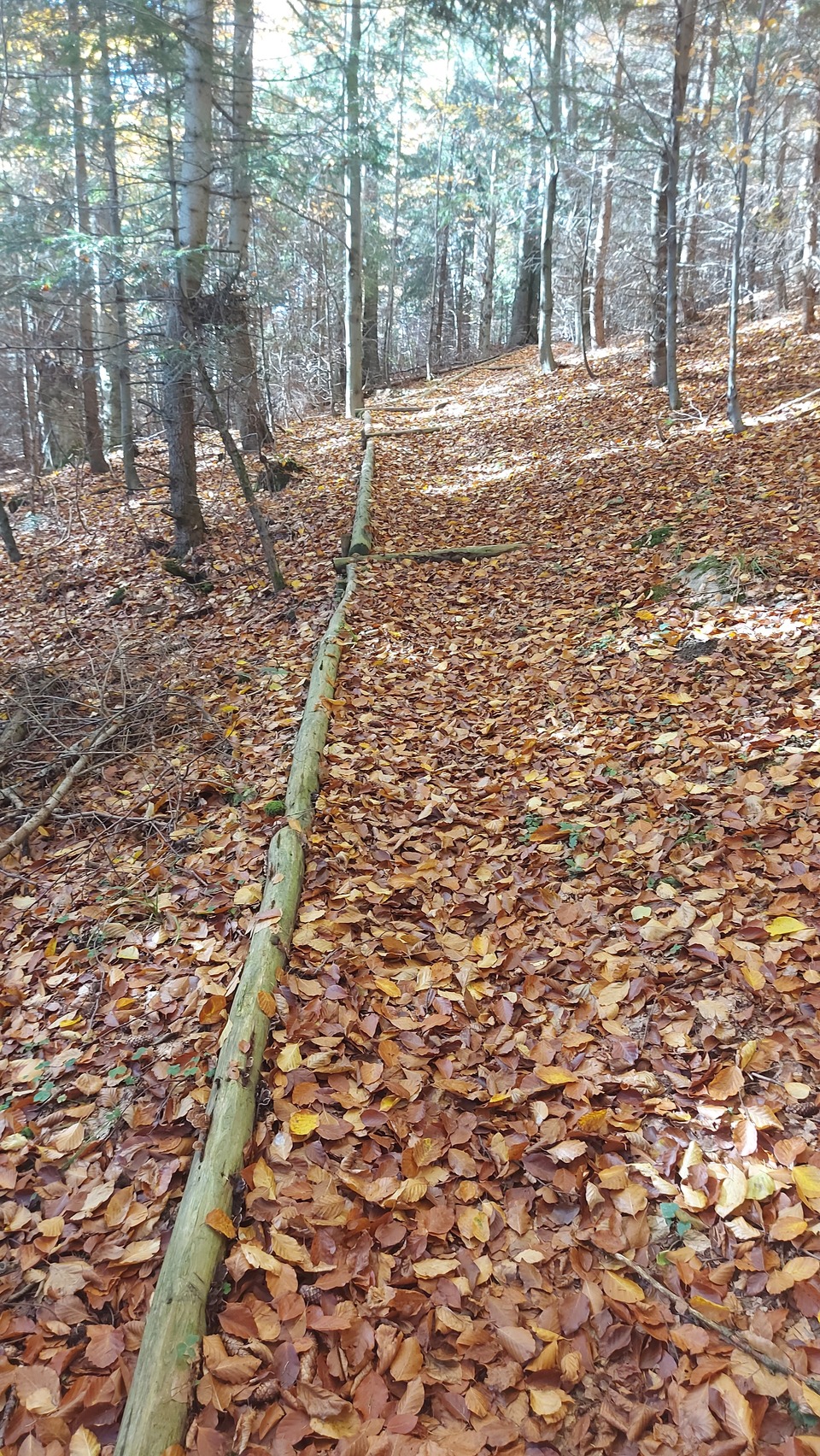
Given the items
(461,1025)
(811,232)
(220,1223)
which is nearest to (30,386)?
(811,232)

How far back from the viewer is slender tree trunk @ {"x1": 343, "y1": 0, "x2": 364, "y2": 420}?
32.4ft

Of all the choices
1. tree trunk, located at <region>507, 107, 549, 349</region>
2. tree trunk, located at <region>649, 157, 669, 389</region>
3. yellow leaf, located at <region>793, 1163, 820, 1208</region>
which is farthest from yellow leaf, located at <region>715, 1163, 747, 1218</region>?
tree trunk, located at <region>507, 107, 549, 349</region>

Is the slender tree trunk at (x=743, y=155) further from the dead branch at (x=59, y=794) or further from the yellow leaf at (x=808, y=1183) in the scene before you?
the yellow leaf at (x=808, y=1183)

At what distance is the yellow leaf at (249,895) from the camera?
3.37 meters

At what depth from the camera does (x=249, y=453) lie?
11398 millimetres

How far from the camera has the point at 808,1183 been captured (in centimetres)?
212

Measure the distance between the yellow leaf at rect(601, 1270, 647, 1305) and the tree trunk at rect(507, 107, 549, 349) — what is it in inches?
750

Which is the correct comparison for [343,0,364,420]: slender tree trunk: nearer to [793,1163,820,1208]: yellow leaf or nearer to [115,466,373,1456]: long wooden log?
[115,466,373,1456]: long wooden log

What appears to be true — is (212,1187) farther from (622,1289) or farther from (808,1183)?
(808,1183)

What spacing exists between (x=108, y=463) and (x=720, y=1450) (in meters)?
16.5

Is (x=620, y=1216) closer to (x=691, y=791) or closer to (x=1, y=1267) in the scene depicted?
(x=1, y=1267)

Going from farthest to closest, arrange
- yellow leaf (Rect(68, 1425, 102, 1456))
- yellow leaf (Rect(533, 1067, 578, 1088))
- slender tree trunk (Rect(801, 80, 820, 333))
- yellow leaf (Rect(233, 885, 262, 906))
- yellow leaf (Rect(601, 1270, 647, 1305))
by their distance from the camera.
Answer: slender tree trunk (Rect(801, 80, 820, 333)) < yellow leaf (Rect(233, 885, 262, 906)) < yellow leaf (Rect(533, 1067, 578, 1088)) < yellow leaf (Rect(601, 1270, 647, 1305)) < yellow leaf (Rect(68, 1425, 102, 1456))

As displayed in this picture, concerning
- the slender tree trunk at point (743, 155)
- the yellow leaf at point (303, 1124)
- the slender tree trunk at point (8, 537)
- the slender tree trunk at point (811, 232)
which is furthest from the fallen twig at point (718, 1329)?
the slender tree trunk at point (811, 232)

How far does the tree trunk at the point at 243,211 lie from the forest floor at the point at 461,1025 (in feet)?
14.3
